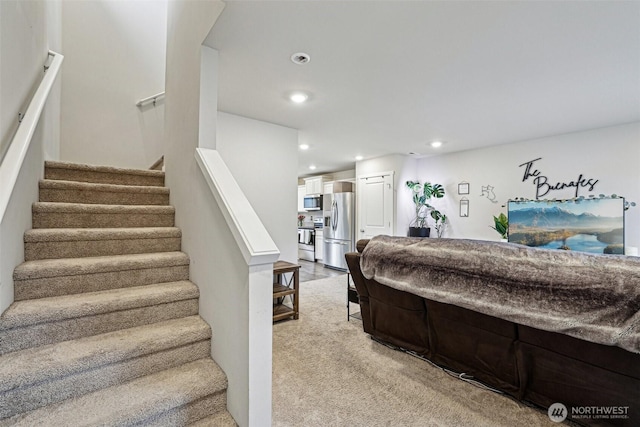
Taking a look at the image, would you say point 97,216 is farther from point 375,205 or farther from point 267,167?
point 375,205

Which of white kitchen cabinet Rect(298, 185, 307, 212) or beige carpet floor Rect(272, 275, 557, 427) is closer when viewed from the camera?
beige carpet floor Rect(272, 275, 557, 427)

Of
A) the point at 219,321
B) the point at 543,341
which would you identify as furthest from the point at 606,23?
the point at 219,321

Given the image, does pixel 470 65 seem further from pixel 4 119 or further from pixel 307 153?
pixel 307 153

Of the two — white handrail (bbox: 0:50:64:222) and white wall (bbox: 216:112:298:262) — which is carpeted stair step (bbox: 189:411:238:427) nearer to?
white handrail (bbox: 0:50:64:222)

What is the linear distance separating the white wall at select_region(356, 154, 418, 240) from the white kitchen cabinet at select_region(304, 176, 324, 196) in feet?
5.73

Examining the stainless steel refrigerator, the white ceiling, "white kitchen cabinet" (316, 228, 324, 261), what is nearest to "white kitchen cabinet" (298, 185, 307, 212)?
"white kitchen cabinet" (316, 228, 324, 261)

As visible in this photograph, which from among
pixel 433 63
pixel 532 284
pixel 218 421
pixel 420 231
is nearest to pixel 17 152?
pixel 218 421

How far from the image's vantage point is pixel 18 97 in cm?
158

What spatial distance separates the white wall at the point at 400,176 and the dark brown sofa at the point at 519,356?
3.04 meters

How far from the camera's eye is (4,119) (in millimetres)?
1386

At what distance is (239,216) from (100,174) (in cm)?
192

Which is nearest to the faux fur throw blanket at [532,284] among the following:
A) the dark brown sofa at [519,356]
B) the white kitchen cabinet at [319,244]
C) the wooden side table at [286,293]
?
the dark brown sofa at [519,356]

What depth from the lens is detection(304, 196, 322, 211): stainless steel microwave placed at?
7082 mm

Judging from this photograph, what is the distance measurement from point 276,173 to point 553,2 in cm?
290
